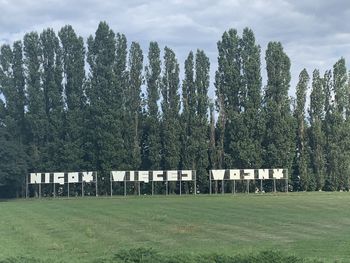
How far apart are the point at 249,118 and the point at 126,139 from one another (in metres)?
13.1

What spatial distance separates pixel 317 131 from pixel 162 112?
1667 cm

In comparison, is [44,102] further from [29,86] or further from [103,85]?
[103,85]

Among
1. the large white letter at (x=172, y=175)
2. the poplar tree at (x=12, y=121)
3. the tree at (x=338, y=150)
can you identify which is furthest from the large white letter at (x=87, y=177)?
the tree at (x=338, y=150)

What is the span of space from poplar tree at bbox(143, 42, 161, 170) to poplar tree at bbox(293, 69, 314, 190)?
14887 mm

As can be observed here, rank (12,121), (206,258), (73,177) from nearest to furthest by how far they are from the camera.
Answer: (206,258) < (73,177) < (12,121)

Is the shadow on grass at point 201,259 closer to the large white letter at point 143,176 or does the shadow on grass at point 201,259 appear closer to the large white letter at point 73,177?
the large white letter at point 143,176

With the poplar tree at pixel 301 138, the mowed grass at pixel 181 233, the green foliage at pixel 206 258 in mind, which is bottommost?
the mowed grass at pixel 181 233

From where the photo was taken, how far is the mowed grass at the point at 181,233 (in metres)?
14.3

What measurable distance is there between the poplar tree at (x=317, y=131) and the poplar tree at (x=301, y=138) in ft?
2.51

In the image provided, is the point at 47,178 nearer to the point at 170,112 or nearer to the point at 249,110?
the point at 170,112

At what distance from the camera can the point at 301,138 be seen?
59.9 metres

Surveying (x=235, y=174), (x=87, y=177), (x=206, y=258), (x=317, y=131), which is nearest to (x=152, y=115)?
(x=87, y=177)

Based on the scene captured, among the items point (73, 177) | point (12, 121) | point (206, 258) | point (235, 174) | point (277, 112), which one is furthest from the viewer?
point (277, 112)

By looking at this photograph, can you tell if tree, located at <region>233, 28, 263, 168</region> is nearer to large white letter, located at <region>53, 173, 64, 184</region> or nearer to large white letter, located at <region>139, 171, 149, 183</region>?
large white letter, located at <region>139, 171, 149, 183</region>
